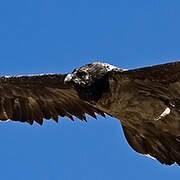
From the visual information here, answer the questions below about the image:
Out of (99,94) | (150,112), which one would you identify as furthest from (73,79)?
(150,112)

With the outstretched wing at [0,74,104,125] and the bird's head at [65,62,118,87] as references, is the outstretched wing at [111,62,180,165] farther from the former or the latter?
the outstretched wing at [0,74,104,125]

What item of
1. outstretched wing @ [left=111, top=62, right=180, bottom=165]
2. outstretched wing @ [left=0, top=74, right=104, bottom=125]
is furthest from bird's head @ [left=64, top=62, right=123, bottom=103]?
outstretched wing @ [left=0, top=74, right=104, bottom=125]

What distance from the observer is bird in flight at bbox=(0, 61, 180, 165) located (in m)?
13.3

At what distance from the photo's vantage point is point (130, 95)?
13742mm

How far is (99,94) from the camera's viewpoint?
13.5m

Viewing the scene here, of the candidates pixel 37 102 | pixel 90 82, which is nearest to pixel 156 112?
pixel 90 82

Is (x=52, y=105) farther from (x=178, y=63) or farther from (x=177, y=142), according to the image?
(x=178, y=63)

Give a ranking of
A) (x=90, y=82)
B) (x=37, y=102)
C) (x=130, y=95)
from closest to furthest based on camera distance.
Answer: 1. (x=90, y=82)
2. (x=130, y=95)
3. (x=37, y=102)

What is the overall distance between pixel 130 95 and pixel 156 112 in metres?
0.56

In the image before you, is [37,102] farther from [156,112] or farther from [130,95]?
[156,112]

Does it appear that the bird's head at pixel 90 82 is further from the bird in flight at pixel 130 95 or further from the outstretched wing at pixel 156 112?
the outstretched wing at pixel 156 112

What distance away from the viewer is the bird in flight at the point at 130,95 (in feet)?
43.7

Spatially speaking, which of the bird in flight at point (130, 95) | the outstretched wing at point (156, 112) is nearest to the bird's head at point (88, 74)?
the bird in flight at point (130, 95)

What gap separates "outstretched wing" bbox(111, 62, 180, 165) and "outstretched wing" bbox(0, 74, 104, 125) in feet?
3.68
